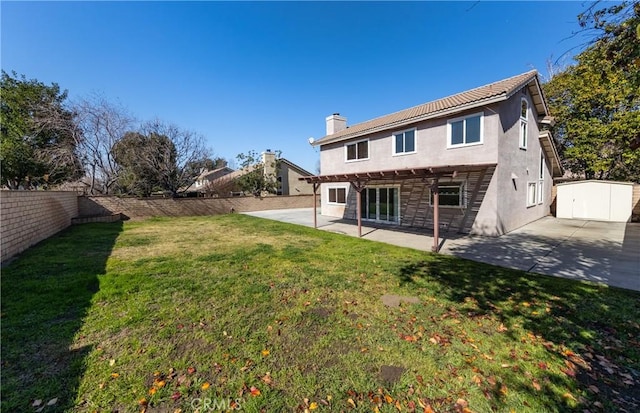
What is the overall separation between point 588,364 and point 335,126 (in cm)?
1796

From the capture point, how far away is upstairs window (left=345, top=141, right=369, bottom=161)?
1489cm

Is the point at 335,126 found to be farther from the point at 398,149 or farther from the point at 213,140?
the point at 213,140

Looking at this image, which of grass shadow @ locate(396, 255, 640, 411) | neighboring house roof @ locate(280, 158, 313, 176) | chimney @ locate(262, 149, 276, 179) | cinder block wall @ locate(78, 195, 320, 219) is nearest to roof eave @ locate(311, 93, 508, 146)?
grass shadow @ locate(396, 255, 640, 411)

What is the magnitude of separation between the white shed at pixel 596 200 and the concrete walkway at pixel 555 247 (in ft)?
3.98

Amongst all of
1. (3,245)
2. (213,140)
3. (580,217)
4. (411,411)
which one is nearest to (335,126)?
(213,140)

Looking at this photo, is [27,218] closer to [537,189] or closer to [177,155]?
[177,155]

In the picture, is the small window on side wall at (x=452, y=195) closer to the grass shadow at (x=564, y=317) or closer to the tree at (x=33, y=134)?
the grass shadow at (x=564, y=317)

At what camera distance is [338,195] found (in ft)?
57.0

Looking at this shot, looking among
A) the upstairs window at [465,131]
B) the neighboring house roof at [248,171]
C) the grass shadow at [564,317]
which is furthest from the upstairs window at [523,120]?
the neighboring house roof at [248,171]

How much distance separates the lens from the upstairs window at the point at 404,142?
1237 cm

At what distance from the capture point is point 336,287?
520 centimetres

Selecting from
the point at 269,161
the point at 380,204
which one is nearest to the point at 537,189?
the point at 380,204

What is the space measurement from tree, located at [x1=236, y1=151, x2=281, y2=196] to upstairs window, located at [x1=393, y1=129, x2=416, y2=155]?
50.4 feet

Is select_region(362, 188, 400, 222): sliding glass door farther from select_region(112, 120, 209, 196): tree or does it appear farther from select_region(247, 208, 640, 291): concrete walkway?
select_region(112, 120, 209, 196): tree
